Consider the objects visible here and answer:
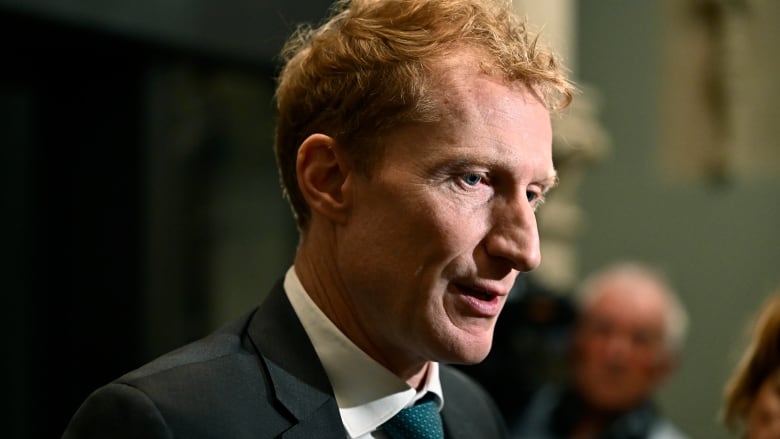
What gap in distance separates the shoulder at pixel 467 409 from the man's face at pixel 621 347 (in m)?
1.88

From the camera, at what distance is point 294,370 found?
5.92 feet

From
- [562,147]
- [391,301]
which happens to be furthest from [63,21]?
[562,147]

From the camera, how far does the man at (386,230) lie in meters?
1.71

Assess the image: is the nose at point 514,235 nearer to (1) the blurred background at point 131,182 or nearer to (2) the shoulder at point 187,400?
(2) the shoulder at point 187,400

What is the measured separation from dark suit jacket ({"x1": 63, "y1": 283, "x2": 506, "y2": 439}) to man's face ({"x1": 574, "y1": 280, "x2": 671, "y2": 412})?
7.88 feet

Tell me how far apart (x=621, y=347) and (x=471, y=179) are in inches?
105

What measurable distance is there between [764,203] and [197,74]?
3948 mm

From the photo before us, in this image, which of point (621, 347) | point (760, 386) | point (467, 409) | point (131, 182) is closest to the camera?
point (467, 409)

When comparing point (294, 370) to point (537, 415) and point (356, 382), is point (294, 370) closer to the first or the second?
point (356, 382)

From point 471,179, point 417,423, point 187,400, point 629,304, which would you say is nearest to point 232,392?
point 187,400

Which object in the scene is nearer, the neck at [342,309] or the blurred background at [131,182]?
the neck at [342,309]

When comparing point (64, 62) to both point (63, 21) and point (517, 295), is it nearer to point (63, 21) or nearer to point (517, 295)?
point (63, 21)

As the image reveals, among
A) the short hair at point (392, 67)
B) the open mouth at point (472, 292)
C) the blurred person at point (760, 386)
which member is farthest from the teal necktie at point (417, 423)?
the blurred person at point (760, 386)

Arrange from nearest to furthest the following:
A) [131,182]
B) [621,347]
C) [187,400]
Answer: [187,400], [131,182], [621,347]
